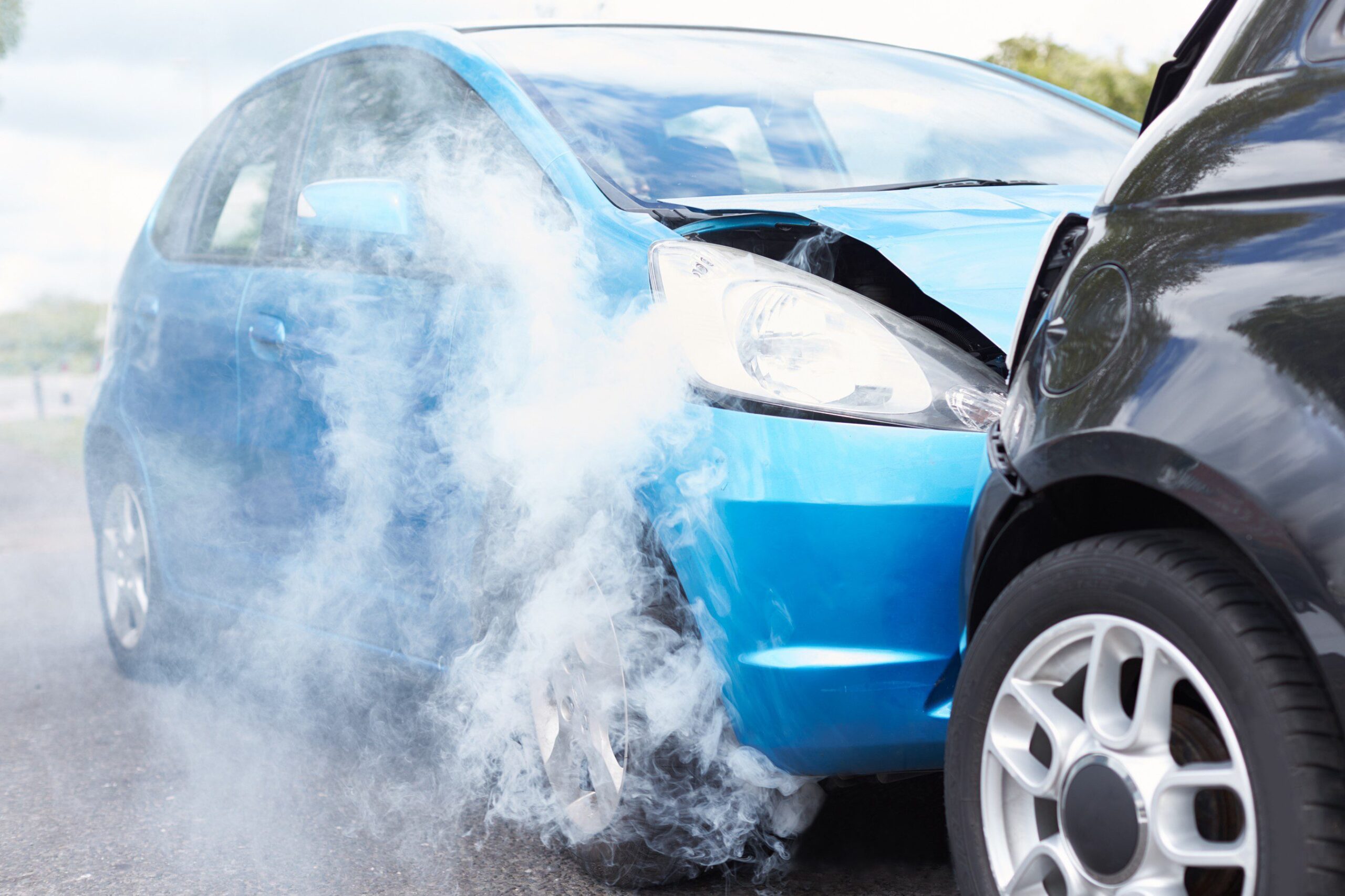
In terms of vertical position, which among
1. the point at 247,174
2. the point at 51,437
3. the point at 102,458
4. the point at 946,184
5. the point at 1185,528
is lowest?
the point at 51,437

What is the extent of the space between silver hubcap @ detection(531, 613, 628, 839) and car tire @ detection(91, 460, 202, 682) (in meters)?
1.78

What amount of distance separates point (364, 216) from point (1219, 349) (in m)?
1.95

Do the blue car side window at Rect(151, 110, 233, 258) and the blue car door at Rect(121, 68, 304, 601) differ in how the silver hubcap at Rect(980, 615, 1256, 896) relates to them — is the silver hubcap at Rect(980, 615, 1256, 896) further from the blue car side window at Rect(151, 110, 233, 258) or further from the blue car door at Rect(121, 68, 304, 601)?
Result: the blue car side window at Rect(151, 110, 233, 258)

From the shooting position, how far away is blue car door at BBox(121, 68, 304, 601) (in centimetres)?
362

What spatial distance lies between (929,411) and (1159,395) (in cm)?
58

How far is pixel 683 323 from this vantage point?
88.8 inches

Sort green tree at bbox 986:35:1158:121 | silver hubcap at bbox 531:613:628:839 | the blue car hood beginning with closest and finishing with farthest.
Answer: the blue car hood
silver hubcap at bbox 531:613:628:839
green tree at bbox 986:35:1158:121

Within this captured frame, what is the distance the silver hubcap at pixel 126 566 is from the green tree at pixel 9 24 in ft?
47.5

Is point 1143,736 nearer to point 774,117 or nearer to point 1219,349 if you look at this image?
point 1219,349

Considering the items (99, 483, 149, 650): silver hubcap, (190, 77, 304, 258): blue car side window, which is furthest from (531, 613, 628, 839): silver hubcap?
(99, 483, 149, 650): silver hubcap

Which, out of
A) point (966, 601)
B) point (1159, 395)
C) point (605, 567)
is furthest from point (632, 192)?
point (1159, 395)

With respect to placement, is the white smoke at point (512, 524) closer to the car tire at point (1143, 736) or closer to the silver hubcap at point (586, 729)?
the silver hubcap at point (586, 729)

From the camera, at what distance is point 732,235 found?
7.91 feet

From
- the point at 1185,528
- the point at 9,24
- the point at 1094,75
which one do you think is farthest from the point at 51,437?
the point at 1185,528
